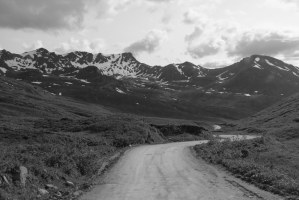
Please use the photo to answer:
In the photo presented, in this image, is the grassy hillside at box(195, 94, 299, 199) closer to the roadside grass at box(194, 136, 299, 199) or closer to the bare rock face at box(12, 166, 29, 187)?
the roadside grass at box(194, 136, 299, 199)

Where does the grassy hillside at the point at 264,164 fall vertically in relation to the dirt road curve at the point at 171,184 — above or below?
above

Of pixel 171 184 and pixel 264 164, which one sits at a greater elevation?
pixel 264 164

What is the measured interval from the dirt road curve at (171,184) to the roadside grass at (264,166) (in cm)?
87

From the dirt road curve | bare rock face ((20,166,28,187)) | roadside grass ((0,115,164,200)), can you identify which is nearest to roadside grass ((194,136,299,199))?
the dirt road curve

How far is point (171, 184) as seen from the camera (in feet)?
74.4

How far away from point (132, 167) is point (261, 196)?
14386mm

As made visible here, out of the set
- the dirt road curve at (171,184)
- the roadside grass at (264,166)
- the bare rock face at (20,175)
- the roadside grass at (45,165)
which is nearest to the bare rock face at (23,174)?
the bare rock face at (20,175)

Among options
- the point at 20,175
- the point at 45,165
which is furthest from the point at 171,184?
the point at 20,175

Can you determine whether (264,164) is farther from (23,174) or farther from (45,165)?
(23,174)

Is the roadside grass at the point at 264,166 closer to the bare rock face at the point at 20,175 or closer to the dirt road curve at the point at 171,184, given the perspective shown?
the dirt road curve at the point at 171,184

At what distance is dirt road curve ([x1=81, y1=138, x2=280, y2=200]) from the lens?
19172mm

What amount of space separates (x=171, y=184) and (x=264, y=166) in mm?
8327

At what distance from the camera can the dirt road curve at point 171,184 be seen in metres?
19.2

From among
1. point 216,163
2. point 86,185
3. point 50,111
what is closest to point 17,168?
point 86,185
